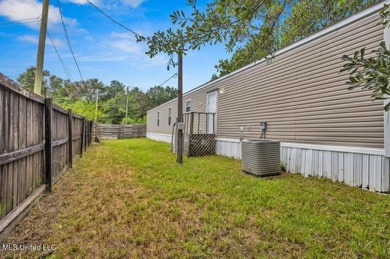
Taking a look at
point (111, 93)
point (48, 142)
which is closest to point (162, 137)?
point (48, 142)

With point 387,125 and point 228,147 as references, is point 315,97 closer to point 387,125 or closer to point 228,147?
point 387,125

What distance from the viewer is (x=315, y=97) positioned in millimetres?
5004

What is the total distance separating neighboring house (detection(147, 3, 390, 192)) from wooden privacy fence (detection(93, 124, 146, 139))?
17929 mm

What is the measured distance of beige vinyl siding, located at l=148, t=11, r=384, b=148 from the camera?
4059mm

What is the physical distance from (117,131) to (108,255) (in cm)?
2234

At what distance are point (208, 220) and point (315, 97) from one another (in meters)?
3.83

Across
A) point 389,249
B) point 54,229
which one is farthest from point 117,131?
point 389,249

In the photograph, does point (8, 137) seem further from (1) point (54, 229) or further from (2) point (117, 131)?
(2) point (117, 131)

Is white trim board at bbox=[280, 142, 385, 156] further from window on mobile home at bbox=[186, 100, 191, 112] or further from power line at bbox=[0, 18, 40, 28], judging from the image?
power line at bbox=[0, 18, 40, 28]

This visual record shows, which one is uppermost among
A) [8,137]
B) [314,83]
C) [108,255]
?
[314,83]

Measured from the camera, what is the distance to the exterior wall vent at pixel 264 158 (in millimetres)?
5051

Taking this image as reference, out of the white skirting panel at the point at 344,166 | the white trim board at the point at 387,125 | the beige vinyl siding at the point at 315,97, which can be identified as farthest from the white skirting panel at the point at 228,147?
the white trim board at the point at 387,125

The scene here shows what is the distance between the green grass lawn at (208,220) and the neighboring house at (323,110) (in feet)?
1.76

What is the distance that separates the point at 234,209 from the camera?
3004 mm
